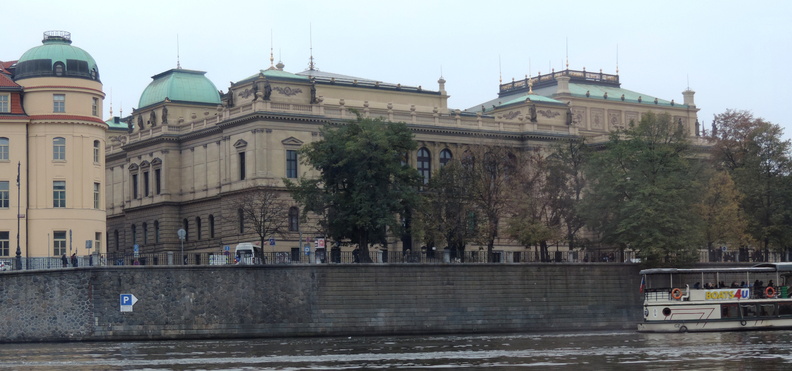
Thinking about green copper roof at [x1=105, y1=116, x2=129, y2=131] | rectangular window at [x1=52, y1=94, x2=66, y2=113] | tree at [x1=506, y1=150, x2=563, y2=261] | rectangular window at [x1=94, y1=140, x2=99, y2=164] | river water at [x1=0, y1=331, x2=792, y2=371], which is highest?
green copper roof at [x1=105, y1=116, x2=129, y2=131]

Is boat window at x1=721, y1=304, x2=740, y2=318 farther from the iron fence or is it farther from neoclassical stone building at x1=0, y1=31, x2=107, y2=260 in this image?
neoclassical stone building at x1=0, y1=31, x2=107, y2=260

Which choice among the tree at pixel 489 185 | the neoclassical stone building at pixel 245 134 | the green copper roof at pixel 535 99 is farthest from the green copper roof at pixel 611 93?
the tree at pixel 489 185

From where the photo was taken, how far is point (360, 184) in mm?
112062

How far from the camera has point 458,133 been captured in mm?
146375

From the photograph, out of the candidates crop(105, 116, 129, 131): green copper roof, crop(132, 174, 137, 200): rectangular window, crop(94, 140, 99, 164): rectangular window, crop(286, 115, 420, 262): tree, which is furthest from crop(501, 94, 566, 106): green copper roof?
crop(94, 140, 99, 164): rectangular window

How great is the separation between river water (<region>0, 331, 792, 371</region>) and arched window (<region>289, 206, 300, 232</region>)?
35855 millimetres

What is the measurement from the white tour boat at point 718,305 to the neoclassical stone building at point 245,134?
37.8 m

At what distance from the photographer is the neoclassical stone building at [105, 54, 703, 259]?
5325 inches

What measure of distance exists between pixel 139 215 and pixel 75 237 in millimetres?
40436

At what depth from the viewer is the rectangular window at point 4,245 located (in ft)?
358

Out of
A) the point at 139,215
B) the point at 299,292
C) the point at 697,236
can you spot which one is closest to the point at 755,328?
the point at 697,236

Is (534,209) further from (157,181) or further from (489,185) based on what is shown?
(157,181)

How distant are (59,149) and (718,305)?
46952 millimetres

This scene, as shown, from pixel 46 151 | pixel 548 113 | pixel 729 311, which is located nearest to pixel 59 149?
pixel 46 151
